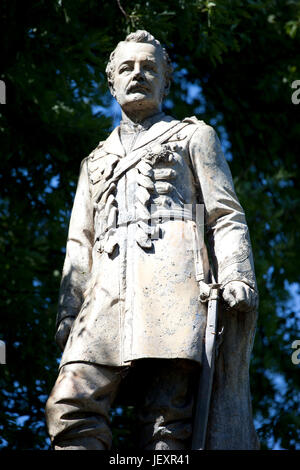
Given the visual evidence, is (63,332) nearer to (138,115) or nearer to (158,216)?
(158,216)

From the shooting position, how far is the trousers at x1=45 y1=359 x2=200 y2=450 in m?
6.16

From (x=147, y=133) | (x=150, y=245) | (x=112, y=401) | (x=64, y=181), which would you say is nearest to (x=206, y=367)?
(x=112, y=401)

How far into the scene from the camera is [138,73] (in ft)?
23.6

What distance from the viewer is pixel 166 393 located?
20.7 feet

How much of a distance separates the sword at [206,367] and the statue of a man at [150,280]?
42 millimetres

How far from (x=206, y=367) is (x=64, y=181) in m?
5.05

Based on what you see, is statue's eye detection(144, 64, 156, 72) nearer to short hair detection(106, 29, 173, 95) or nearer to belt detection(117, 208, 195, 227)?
short hair detection(106, 29, 173, 95)

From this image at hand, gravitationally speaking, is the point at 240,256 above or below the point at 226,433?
above

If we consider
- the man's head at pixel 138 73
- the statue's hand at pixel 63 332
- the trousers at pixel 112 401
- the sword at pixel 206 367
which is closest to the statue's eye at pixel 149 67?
the man's head at pixel 138 73

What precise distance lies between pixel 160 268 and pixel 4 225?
538 centimetres

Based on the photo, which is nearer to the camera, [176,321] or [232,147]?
[176,321]

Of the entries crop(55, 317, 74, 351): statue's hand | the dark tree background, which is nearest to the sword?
crop(55, 317, 74, 351): statue's hand
